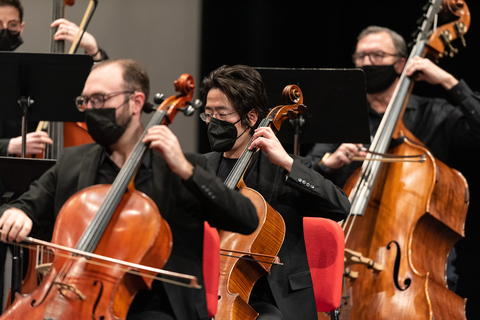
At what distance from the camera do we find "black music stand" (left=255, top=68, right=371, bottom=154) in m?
2.24

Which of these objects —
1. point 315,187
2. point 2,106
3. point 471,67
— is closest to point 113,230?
point 315,187

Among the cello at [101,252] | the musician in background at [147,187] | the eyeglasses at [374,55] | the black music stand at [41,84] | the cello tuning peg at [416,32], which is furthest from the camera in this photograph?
the eyeglasses at [374,55]

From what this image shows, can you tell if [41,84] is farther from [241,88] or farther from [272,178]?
[272,178]

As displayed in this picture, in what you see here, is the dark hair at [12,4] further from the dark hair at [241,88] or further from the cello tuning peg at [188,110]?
the cello tuning peg at [188,110]

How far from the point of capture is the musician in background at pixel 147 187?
A: 131cm

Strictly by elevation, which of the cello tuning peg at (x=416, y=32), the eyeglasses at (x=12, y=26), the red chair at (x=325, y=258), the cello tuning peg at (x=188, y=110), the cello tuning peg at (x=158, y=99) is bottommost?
the red chair at (x=325, y=258)

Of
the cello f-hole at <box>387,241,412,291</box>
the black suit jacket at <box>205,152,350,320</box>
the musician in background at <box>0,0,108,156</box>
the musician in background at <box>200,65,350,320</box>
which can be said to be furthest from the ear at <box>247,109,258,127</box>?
the musician in background at <box>0,0,108,156</box>

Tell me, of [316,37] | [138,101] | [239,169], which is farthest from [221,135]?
[316,37]

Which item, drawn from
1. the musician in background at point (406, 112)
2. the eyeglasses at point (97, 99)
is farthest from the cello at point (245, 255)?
the musician in background at point (406, 112)

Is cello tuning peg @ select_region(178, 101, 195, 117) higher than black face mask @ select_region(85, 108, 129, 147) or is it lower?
higher

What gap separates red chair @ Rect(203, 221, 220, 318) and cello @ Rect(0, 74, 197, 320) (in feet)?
1.00

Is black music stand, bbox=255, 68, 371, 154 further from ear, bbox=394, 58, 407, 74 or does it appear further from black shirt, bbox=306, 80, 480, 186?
ear, bbox=394, 58, 407, 74

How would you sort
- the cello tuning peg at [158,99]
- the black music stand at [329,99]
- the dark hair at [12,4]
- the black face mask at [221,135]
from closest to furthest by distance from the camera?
the cello tuning peg at [158,99] → the black face mask at [221,135] → the black music stand at [329,99] → the dark hair at [12,4]

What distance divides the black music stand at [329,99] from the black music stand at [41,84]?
0.74 meters
